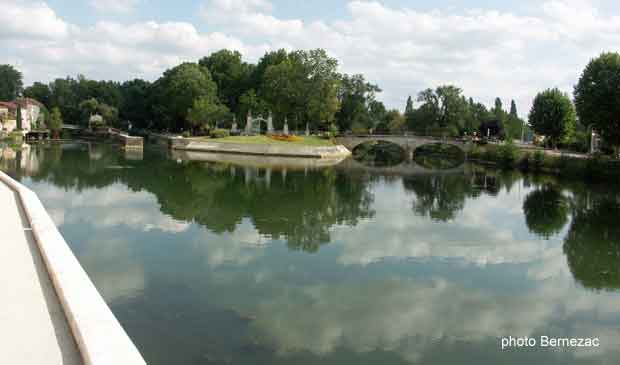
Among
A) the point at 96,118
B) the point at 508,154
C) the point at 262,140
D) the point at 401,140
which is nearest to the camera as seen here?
the point at 508,154

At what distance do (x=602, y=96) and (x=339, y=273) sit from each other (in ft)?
136

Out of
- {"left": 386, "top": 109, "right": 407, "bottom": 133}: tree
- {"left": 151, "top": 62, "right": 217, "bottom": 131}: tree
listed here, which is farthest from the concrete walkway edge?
{"left": 386, "top": 109, "right": 407, "bottom": 133}: tree

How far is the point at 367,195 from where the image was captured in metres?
31.9

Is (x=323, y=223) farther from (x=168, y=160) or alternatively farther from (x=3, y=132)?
(x=3, y=132)

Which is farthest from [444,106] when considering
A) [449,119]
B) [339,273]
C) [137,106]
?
[339,273]

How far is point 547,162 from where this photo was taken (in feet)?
180

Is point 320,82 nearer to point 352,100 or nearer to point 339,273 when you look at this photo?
point 352,100

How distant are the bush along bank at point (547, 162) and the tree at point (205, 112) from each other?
129 ft

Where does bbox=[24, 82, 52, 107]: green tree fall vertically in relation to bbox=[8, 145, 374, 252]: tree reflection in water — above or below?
above

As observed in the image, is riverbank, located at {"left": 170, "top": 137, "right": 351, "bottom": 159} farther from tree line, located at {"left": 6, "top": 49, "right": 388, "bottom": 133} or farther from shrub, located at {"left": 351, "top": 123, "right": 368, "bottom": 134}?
shrub, located at {"left": 351, "top": 123, "right": 368, "bottom": 134}

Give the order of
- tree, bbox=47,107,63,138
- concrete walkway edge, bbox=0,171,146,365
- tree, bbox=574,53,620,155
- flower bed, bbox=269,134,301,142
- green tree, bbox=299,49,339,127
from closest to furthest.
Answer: concrete walkway edge, bbox=0,171,146,365 → tree, bbox=574,53,620,155 → flower bed, bbox=269,134,301,142 → green tree, bbox=299,49,339,127 → tree, bbox=47,107,63,138

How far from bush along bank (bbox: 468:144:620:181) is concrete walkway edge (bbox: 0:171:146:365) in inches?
1859

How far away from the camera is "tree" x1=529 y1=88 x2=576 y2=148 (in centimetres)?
6334

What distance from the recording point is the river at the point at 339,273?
9367 millimetres
